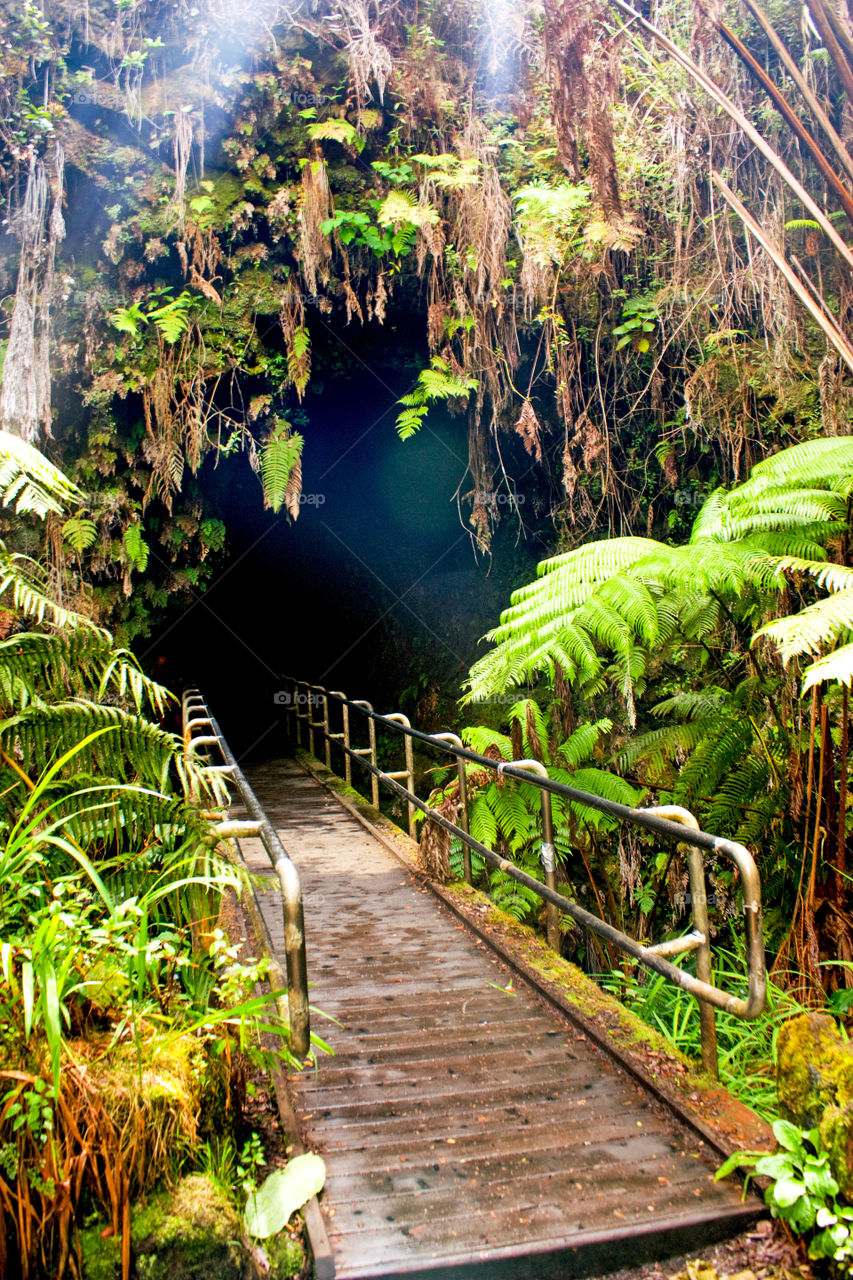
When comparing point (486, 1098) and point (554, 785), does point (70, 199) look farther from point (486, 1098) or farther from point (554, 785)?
point (486, 1098)

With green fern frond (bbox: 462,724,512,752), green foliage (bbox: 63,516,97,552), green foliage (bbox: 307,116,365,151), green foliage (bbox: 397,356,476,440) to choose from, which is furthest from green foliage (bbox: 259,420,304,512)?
→ green fern frond (bbox: 462,724,512,752)

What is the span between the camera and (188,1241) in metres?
1.84

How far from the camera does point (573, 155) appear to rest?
6.32 meters

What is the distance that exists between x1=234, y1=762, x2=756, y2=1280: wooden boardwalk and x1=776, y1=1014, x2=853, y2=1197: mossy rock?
0.86ft

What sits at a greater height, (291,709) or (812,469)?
(812,469)

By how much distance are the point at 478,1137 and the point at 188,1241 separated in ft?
2.85

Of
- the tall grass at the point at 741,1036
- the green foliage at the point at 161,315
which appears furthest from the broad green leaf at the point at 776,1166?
the green foliage at the point at 161,315

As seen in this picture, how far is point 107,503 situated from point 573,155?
4.68m

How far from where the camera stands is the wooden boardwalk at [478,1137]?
76.5 inches

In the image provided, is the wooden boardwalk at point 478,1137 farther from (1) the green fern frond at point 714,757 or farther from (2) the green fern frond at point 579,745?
(2) the green fern frond at point 579,745

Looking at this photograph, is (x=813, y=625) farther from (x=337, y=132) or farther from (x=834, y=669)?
(x=337, y=132)

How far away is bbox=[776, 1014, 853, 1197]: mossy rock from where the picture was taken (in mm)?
1993

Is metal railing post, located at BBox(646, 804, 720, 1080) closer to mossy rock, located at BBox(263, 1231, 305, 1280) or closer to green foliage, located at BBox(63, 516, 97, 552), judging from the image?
mossy rock, located at BBox(263, 1231, 305, 1280)

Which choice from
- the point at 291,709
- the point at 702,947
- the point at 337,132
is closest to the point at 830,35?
the point at 702,947
